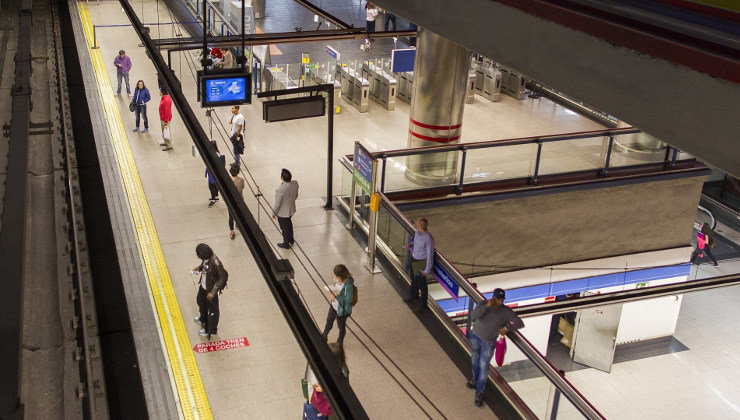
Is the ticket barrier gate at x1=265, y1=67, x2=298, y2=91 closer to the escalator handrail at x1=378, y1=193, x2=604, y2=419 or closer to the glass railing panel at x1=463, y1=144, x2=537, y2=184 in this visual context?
the glass railing panel at x1=463, y1=144, x2=537, y2=184

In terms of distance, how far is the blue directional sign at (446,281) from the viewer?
960 centimetres

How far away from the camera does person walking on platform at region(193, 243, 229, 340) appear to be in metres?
9.20

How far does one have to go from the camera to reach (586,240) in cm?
1544

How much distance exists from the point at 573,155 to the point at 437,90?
2.93 meters

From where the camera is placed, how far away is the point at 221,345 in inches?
379

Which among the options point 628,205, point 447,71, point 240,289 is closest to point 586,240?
point 628,205

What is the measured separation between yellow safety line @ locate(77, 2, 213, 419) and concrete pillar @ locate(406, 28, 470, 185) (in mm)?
5570

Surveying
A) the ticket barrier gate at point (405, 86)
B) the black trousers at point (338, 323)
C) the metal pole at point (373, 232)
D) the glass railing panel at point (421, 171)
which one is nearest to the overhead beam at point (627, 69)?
the black trousers at point (338, 323)

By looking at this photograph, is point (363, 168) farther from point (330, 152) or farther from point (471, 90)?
point (471, 90)

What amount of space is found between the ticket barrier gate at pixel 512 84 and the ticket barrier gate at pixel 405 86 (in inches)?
118

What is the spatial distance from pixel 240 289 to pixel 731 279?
626cm

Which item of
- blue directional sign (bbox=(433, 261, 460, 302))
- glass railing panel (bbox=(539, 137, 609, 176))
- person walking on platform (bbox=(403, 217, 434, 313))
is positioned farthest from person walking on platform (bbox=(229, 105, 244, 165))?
blue directional sign (bbox=(433, 261, 460, 302))

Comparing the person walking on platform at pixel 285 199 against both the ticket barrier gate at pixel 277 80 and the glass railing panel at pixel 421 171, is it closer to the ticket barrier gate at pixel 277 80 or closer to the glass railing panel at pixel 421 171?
the glass railing panel at pixel 421 171

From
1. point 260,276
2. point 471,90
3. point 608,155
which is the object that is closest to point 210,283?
point 260,276
